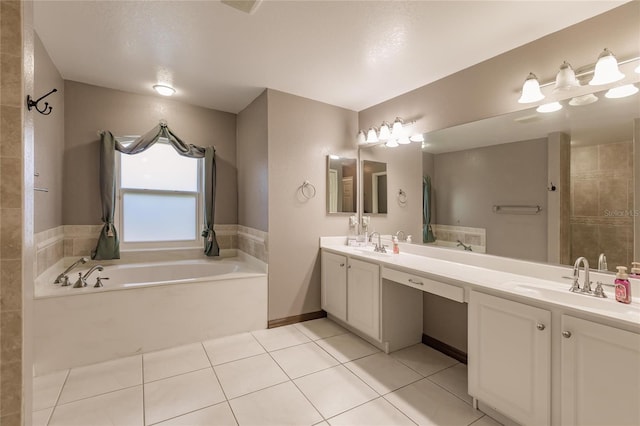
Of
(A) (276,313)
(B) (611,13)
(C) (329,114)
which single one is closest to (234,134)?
(C) (329,114)

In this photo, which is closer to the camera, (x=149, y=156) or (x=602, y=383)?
(x=602, y=383)

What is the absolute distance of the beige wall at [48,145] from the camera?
2.22 m

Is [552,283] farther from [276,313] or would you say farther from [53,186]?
[53,186]

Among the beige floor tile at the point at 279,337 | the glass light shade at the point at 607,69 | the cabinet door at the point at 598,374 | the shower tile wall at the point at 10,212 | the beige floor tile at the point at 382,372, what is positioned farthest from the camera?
the beige floor tile at the point at 279,337

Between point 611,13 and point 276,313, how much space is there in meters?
3.40

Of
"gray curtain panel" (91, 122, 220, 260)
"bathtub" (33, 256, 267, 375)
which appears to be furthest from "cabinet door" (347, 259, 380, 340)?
"gray curtain panel" (91, 122, 220, 260)

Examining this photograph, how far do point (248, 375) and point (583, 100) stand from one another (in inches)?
115

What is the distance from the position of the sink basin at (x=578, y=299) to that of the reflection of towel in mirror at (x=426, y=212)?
104cm

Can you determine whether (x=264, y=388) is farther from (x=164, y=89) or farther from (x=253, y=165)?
(x=164, y=89)

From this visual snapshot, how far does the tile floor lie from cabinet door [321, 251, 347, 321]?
14.6 inches

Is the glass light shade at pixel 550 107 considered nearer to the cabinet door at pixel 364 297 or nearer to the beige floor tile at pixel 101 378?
the cabinet door at pixel 364 297

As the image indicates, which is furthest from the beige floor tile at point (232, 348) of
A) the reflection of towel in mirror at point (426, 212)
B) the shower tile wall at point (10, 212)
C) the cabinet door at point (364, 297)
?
the reflection of towel in mirror at point (426, 212)

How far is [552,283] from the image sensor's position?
1.81 meters

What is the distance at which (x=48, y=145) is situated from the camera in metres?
2.46
